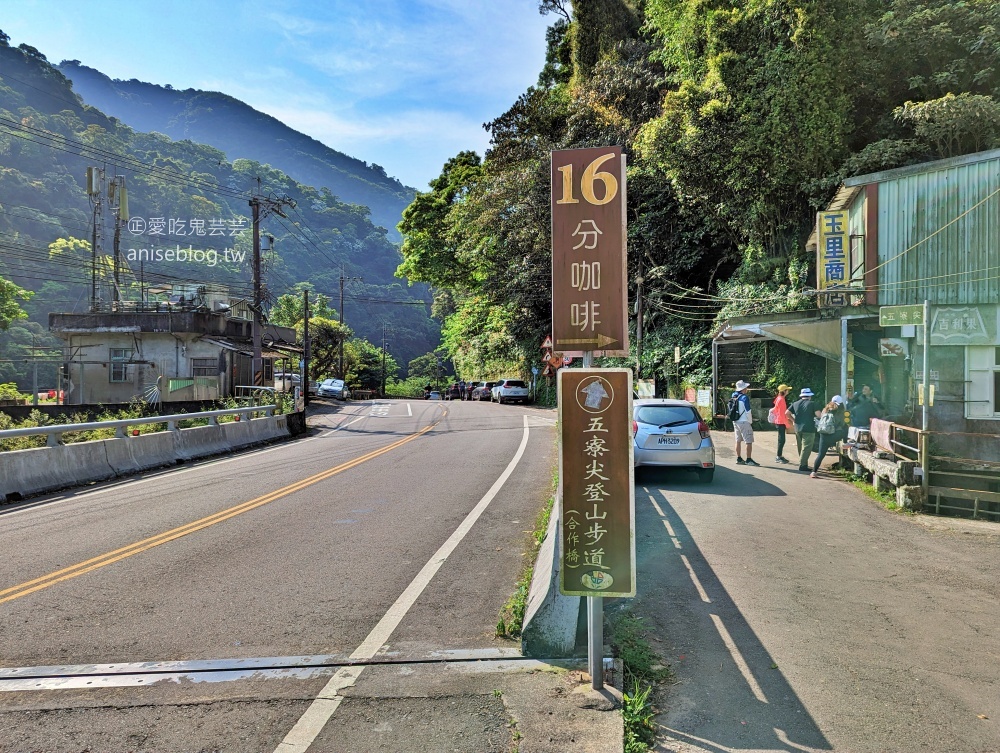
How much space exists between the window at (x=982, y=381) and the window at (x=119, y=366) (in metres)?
34.2

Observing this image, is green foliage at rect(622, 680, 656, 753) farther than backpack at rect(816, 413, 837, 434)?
No

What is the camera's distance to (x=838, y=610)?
220 inches

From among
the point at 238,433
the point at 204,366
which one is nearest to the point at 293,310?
the point at 204,366

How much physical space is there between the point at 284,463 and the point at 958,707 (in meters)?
13.2

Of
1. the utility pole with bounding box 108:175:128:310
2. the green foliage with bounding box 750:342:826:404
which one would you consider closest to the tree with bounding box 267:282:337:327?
the utility pole with bounding box 108:175:128:310

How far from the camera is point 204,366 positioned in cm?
3406

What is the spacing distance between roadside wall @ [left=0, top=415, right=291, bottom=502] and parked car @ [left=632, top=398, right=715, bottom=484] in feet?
32.1

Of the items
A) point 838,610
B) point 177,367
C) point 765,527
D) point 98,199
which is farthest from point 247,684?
point 98,199

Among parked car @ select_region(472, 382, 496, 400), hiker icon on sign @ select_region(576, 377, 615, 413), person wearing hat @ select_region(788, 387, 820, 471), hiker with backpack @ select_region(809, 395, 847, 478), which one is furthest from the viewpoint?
parked car @ select_region(472, 382, 496, 400)

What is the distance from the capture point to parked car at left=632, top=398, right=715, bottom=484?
1151 cm

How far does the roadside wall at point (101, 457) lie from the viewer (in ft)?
35.0

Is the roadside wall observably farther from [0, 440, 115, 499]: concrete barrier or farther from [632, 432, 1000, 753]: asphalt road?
[632, 432, 1000, 753]: asphalt road

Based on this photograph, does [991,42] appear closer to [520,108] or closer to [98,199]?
[520,108]

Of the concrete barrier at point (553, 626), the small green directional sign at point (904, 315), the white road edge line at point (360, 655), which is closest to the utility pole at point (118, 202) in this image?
the white road edge line at point (360, 655)
